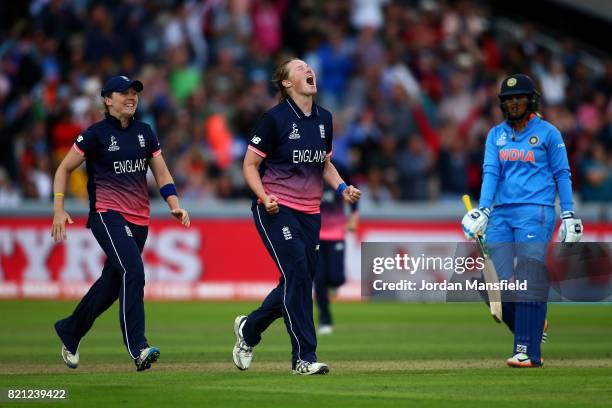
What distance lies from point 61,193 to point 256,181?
201cm

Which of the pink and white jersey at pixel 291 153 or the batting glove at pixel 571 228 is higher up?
the pink and white jersey at pixel 291 153

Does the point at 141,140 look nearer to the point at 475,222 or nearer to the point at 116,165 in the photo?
the point at 116,165

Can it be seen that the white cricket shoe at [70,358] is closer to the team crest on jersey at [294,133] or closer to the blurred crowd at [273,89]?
the team crest on jersey at [294,133]

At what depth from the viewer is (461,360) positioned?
1383cm

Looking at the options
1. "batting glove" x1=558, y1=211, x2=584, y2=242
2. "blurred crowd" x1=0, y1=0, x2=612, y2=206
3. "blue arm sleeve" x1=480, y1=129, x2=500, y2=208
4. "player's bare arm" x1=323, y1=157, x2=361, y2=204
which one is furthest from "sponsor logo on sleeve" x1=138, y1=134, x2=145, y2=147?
"blurred crowd" x1=0, y1=0, x2=612, y2=206

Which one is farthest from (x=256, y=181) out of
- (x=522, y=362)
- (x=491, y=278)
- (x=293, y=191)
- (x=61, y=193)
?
(x=522, y=362)

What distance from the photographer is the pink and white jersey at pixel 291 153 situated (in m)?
12.1

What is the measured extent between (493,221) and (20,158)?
15.7m

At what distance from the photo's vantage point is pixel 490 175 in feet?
42.4

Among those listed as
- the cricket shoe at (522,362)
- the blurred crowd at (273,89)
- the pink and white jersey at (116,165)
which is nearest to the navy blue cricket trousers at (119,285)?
the pink and white jersey at (116,165)

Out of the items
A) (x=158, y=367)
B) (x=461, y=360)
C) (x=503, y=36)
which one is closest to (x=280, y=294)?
(x=158, y=367)

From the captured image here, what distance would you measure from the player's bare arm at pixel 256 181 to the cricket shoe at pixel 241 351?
136 cm

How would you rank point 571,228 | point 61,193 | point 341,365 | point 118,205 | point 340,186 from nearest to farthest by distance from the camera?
point 340,186 < point 571,228 < point 61,193 < point 118,205 < point 341,365

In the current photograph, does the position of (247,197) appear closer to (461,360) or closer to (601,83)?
(601,83)
